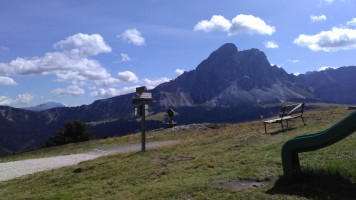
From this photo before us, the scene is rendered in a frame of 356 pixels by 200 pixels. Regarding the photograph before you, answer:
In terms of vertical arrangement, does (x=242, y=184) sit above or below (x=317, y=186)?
below

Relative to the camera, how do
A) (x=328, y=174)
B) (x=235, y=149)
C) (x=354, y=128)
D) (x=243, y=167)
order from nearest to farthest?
(x=354, y=128), (x=328, y=174), (x=243, y=167), (x=235, y=149)

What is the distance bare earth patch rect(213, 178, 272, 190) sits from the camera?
7.61m

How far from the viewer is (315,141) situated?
7039mm

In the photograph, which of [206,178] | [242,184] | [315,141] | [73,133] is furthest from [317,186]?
[73,133]

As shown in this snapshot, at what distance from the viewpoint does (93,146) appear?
26.2m

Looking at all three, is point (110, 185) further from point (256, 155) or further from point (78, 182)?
point (256, 155)

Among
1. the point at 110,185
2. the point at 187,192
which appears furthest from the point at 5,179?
the point at 187,192

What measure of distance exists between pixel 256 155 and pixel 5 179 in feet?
39.2

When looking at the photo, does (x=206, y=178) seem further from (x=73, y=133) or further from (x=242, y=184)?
(x=73, y=133)

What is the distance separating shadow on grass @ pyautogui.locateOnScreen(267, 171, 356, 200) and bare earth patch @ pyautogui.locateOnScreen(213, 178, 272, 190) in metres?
0.50

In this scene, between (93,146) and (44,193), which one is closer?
(44,193)

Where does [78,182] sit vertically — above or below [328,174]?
below

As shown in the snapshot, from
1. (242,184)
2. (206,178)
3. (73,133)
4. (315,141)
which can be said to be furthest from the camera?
(73,133)

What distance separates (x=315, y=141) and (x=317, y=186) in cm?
104
